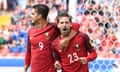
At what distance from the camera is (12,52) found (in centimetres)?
584

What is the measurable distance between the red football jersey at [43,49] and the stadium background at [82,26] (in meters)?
1.58

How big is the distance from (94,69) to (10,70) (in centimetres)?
117

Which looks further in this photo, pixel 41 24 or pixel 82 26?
pixel 82 26

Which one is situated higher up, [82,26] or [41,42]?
[41,42]

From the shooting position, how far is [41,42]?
407 centimetres

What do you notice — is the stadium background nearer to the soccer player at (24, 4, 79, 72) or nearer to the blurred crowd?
the blurred crowd

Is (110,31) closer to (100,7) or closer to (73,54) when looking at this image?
(100,7)

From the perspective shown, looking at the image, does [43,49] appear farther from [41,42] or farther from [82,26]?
[82,26]

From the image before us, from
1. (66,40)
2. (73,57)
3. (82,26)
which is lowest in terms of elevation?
(82,26)

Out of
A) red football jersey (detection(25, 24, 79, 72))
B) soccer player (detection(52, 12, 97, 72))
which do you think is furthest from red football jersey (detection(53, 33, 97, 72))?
red football jersey (detection(25, 24, 79, 72))

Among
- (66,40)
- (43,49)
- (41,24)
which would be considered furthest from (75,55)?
(41,24)

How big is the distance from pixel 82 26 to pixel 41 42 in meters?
1.77

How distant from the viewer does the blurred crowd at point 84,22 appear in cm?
570

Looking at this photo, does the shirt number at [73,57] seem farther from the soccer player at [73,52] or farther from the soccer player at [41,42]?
the soccer player at [41,42]
